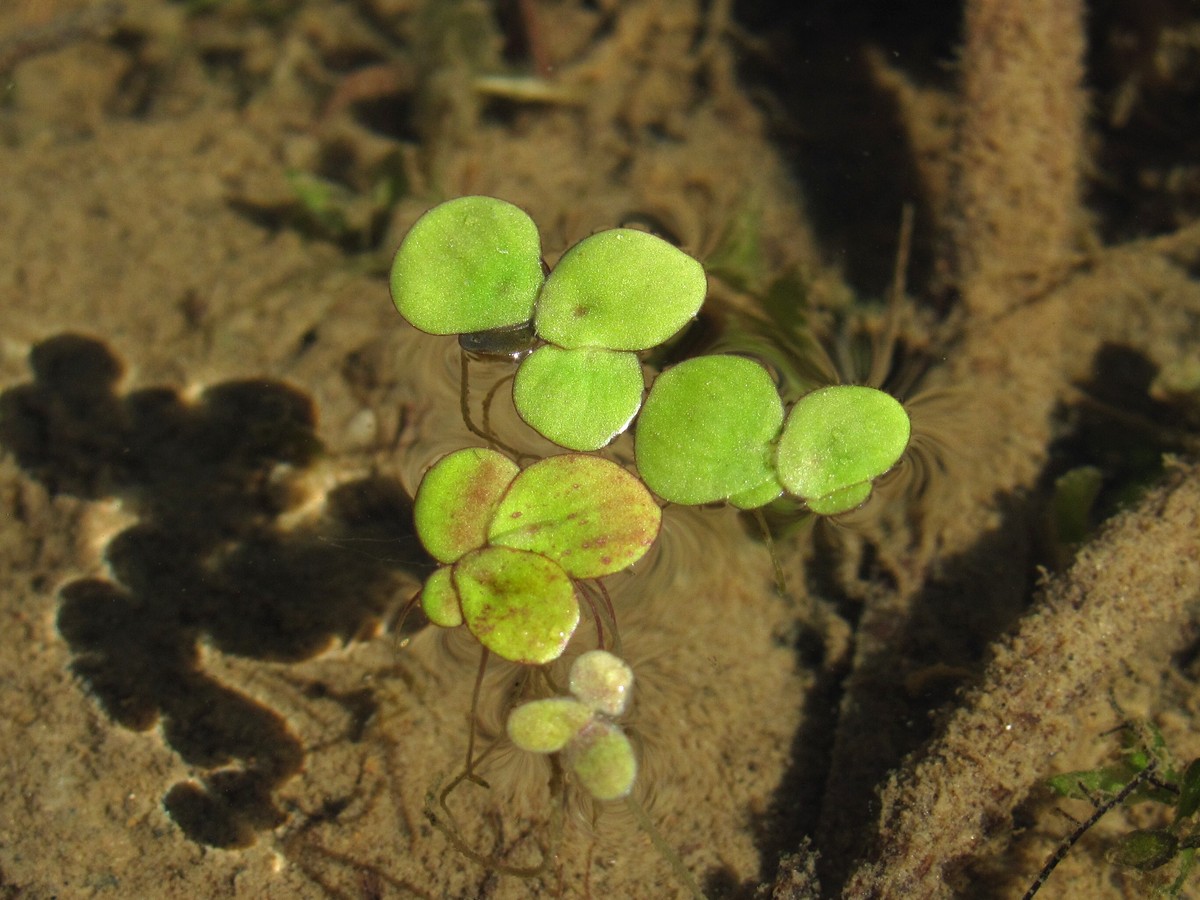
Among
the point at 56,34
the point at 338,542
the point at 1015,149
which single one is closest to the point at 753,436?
the point at 338,542

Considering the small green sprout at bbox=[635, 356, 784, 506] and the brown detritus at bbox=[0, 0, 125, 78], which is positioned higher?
the small green sprout at bbox=[635, 356, 784, 506]

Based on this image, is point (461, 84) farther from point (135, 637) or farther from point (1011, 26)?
point (135, 637)

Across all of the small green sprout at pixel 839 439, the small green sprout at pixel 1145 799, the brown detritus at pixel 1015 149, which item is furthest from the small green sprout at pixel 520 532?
the brown detritus at pixel 1015 149

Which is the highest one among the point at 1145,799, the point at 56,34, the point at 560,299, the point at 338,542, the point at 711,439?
the point at 560,299

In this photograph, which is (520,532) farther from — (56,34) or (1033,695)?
(56,34)

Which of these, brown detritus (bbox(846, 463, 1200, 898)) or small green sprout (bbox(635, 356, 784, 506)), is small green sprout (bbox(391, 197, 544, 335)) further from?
brown detritus (bbox(846, 463, 1200, 898))

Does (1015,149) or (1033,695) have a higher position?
(1015,149)

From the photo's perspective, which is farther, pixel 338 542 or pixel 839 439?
pixel 338 542

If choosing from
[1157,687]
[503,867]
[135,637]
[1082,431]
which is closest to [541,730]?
[503,867]

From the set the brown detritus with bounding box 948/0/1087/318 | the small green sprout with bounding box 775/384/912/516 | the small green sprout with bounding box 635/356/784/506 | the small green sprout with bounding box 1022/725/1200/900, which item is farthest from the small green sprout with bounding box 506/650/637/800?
the brown detritus with bounding box 948/0/1087/318
